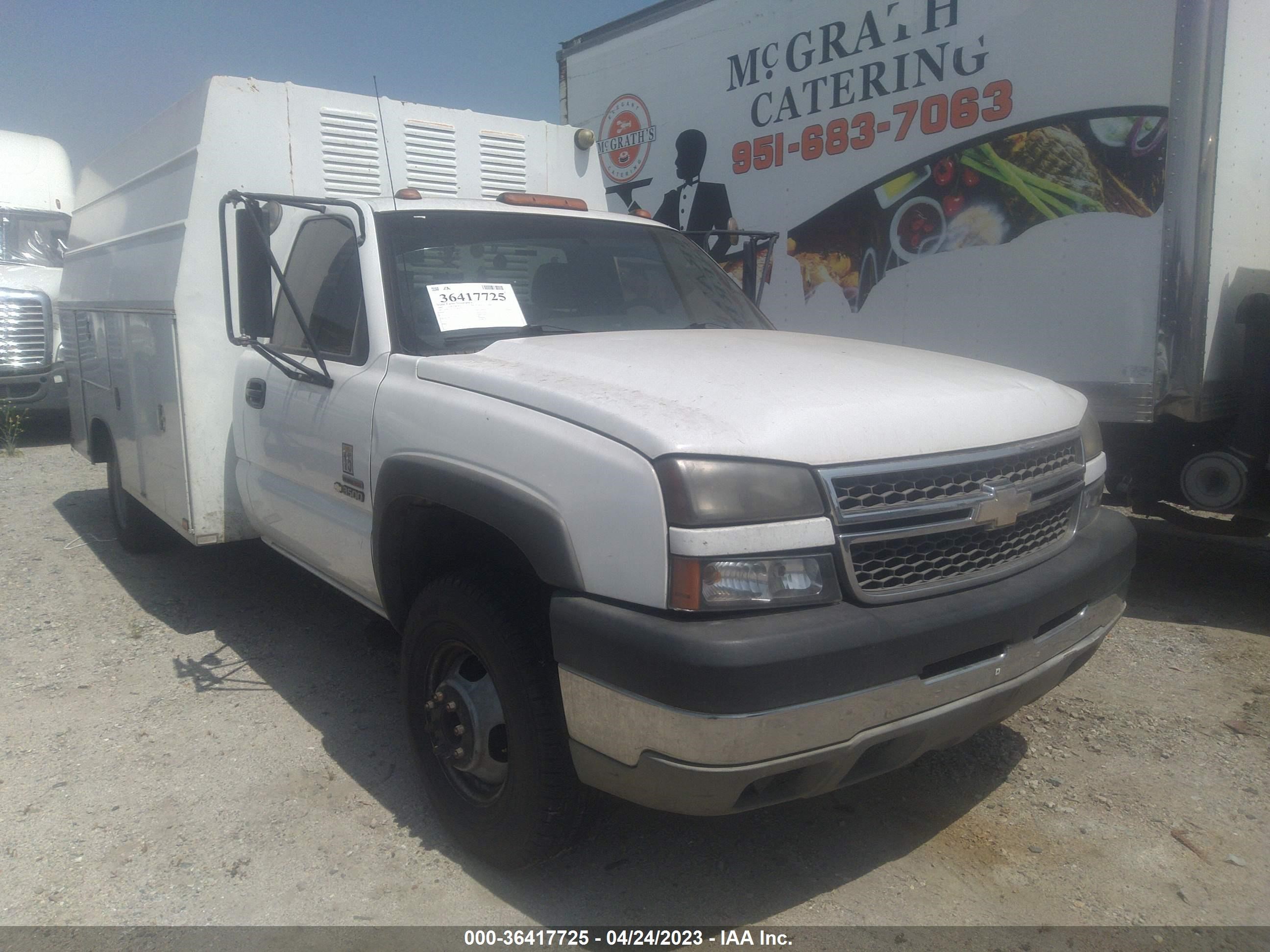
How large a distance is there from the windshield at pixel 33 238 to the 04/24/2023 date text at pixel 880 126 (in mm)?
9951

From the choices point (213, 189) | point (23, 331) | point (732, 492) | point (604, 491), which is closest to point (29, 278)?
point (23, 331)

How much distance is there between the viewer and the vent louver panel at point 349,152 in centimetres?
470

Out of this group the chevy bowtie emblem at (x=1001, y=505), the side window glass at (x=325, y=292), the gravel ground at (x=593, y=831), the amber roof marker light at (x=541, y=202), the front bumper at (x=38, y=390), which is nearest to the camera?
the chevy bowtie emblem at (x=1001, y=505)

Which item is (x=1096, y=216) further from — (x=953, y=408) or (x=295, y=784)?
(x=295, y=784)

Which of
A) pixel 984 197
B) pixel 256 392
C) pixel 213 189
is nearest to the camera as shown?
pixel 256 392

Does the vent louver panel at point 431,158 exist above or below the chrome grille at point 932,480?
above

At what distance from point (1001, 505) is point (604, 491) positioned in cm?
103

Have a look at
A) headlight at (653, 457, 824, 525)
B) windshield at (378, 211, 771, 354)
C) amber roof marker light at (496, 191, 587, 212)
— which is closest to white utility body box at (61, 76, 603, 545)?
amber roof marker light at (496, 191, 587, 212)

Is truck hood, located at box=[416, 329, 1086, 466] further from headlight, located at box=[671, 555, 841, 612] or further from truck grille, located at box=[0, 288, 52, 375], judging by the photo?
truck grille, located at box=[0, 288, 52, 375]

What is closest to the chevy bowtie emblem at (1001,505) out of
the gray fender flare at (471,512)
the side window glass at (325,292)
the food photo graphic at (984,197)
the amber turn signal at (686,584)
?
the amber turn signal at (686,584)

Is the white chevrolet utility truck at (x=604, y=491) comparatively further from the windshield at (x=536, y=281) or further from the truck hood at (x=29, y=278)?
the truck hood at (x=29, y=278)

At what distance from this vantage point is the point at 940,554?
241 centimetres

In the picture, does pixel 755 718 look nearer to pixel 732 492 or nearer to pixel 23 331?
pixel 732 492

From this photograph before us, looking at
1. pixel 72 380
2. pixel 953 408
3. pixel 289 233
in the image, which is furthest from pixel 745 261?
pixel 72 380
